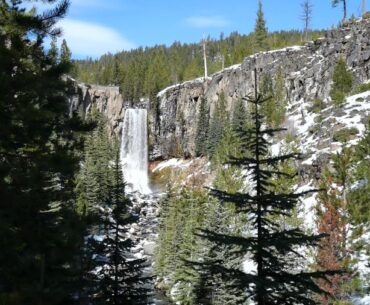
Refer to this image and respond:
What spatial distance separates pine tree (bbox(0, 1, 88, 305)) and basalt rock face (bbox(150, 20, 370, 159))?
44.4 metres

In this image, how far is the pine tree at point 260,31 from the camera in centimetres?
10212

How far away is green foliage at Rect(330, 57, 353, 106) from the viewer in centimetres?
5687

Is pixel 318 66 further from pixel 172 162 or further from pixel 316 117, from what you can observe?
pixel 172 162

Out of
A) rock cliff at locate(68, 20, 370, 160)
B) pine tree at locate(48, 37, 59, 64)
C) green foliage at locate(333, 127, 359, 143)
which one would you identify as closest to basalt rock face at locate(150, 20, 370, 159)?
rock cliff at locate(68, 20, 370, 160)

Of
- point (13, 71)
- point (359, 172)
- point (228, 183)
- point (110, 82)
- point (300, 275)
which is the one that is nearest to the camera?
point (300, 275)

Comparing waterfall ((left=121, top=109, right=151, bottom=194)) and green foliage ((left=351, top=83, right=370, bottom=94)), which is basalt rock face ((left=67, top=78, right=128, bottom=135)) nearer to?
waterfall ((left=121, top=109, right=151, bottom=194))

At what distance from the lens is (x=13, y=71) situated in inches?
455

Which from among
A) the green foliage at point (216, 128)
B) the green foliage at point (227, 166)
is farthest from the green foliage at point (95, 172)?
the green foliage at point (216, 128)

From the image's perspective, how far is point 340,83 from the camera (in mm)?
58656

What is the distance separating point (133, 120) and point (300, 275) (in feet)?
317

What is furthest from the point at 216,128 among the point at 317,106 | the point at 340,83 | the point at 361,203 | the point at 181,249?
the point at 361,203

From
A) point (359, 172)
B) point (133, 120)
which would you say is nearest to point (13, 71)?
point (359, 172)

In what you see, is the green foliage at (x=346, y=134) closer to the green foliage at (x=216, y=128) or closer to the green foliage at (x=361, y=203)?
the green foliage at (x=361, y=203)

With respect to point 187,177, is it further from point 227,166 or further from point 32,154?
point 32,154
